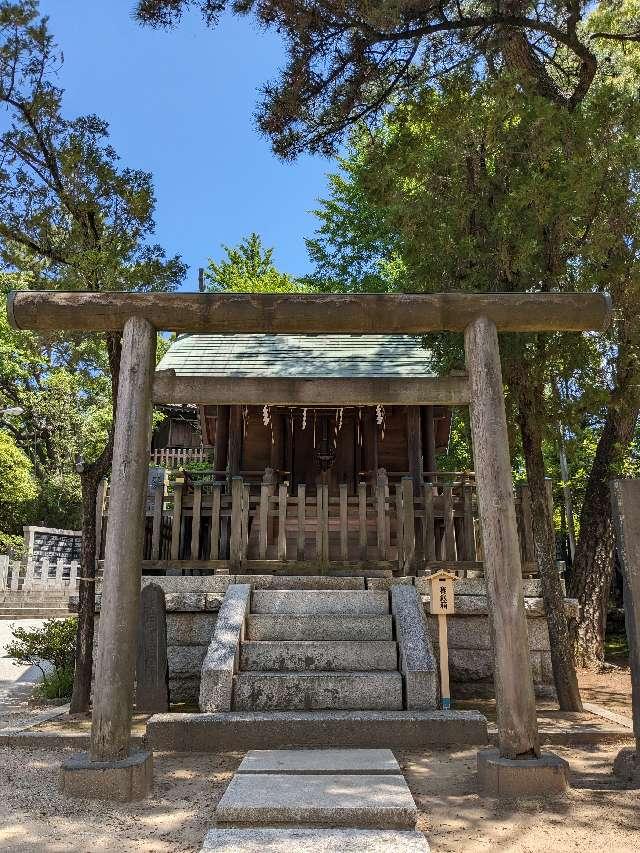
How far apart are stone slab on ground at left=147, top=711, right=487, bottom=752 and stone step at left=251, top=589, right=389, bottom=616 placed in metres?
1.76

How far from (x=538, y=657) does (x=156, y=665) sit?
13.9 feet

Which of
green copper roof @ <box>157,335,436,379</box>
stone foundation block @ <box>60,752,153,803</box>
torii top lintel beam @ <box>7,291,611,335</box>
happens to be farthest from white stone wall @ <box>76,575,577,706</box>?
green copper roof @ <box>157,335,436,379</box>

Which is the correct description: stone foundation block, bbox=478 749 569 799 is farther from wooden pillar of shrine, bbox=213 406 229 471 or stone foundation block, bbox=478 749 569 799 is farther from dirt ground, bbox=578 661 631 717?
wooden pillar of shrine, bbox=213 406 229 471

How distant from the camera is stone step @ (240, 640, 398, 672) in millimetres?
6160

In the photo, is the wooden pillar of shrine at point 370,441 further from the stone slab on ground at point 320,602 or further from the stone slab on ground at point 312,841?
the stone slab on ground at point 312,841

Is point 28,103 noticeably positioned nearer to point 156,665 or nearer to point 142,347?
point 142,347

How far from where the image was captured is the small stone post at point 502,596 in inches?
155

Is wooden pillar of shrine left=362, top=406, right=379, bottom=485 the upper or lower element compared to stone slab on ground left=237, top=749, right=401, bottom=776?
upper

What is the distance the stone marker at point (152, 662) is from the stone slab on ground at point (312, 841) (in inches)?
128

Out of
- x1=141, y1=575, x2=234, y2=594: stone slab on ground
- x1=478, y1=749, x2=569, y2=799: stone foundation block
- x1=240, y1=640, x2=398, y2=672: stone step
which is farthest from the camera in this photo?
x1=141, y1=575, x2=234, y2=594: stone slab on ground

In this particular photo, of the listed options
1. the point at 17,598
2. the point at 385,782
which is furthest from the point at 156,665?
the point at 17,598

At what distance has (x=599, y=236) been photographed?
695 centimetres

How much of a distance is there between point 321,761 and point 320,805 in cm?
104

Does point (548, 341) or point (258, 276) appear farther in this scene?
point (258, 276)
